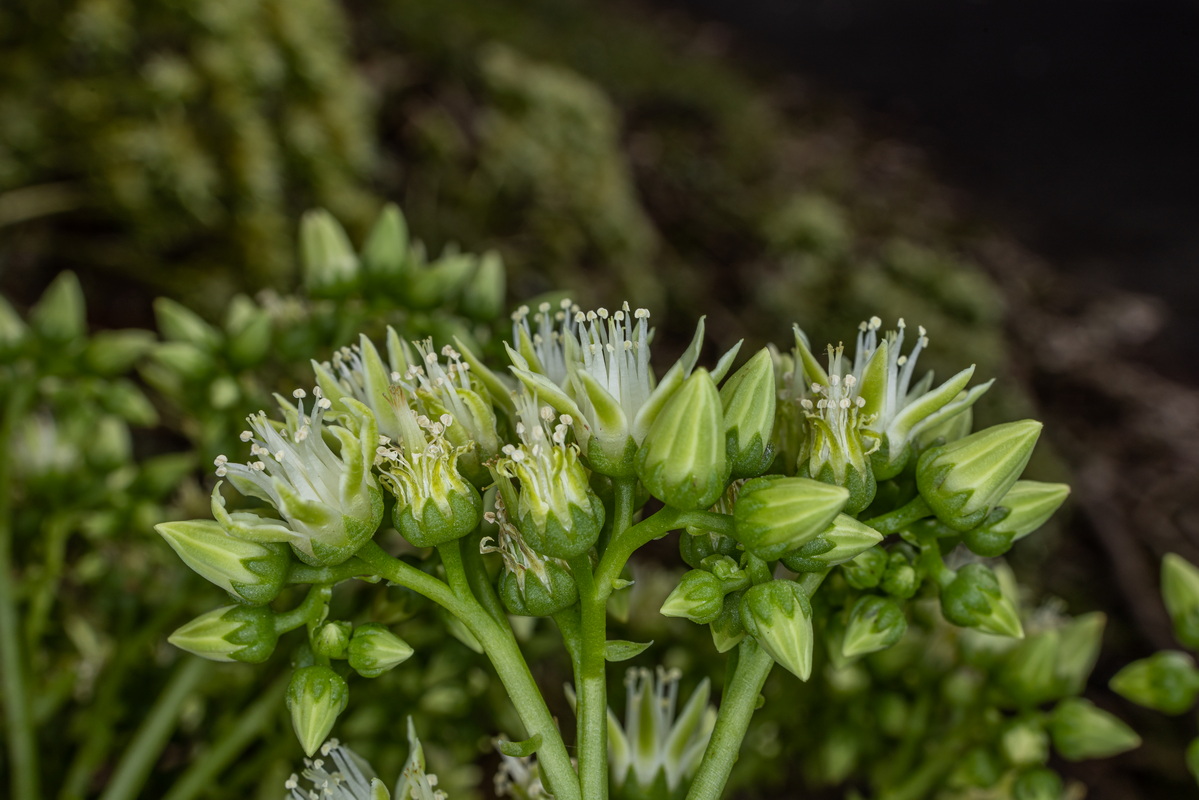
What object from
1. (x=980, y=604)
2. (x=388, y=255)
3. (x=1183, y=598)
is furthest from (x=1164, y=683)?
(x=388, y=255)

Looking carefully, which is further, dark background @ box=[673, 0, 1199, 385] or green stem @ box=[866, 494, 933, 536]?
dark background @ box=[673, 0, 1199, 385]

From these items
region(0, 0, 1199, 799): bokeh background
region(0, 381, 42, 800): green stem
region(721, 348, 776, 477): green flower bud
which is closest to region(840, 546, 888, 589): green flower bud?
region(721, 348, 776, 477): green flower bud

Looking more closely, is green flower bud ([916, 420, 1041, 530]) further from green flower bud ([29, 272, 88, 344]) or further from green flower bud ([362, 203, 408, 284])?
green flower bud ([29, 272, 88, 344])

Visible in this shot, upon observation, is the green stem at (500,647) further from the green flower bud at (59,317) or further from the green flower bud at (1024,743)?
the green flower bud at (59,317)

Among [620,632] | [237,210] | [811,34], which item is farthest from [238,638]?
[811,34]

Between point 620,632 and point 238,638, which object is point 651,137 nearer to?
point 620,632

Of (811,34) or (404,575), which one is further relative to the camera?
(811,34)
